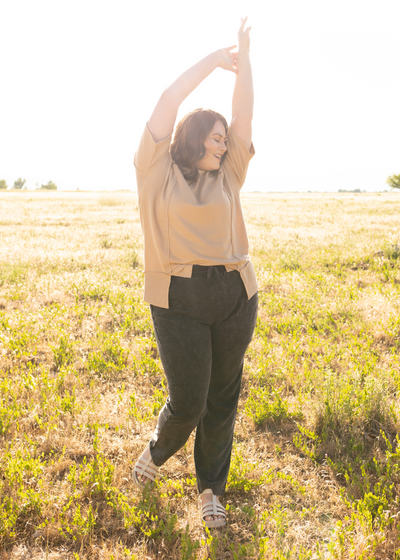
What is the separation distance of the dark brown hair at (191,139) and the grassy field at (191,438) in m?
2.17

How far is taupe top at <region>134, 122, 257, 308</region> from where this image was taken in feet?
7.40

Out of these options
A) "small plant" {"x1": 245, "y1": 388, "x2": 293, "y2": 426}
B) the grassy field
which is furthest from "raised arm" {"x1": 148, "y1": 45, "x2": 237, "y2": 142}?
"small plant" {"x1": 245, "y1": 388, "x2": 293, "y2": 426}

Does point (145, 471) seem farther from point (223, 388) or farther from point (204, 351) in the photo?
point (204, 351)

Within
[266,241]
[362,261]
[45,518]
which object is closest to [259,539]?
[45,518]

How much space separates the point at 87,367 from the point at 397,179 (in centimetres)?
7858

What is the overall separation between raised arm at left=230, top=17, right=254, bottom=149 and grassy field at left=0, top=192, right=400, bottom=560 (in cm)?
237

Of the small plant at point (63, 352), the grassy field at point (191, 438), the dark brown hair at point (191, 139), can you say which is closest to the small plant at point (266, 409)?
the grassy field at point (191, 438)

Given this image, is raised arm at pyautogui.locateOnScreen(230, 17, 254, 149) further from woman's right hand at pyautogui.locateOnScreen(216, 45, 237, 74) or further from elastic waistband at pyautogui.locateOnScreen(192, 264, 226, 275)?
elastic waistband at pyautogui.locateOnScreen(192, 264, 226, 275)

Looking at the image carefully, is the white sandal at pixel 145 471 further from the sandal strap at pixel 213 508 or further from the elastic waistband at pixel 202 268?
the elastic waistband at pixel 202 268

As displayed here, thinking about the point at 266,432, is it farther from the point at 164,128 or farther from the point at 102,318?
the point at 102,318

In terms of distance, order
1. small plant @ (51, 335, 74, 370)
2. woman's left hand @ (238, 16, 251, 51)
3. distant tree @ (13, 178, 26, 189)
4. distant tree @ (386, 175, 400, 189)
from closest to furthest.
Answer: woman's left hand @ (238, 16, 251, 51) < small plant @ (51, 335, 74, 370) < distant tree @ (386, 175, 400, 189) < distant tree @ (13, 178, 26, 189)

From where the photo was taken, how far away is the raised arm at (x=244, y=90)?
8.30ft

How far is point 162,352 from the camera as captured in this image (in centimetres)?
242

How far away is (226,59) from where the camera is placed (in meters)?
2.46
